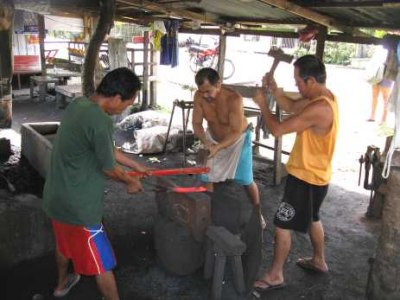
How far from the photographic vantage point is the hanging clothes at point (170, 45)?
1009cm

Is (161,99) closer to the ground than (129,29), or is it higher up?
closer to the ground

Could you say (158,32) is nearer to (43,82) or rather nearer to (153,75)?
(153,75)

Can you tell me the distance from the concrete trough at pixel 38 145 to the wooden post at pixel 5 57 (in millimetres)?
677

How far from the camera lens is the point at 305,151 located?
11.4 feet

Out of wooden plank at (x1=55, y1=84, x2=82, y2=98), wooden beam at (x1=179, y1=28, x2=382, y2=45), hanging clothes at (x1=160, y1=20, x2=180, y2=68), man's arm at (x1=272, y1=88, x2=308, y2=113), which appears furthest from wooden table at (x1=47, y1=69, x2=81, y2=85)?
man's arm at (x1=272, y1=88, x2=308, y2=113)

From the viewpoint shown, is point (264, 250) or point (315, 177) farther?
point (264, 250)

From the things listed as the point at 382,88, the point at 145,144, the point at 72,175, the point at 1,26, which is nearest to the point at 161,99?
the point at 145,144

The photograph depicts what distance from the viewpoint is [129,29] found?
17.9 meters

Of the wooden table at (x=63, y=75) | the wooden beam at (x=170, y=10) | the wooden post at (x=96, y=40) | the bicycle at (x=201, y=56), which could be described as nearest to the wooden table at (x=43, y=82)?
the wooden table at (x=63, y=75)

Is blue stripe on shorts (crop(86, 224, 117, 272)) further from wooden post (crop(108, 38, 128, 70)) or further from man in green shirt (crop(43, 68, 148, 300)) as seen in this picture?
wooden post (crop(108, 38, 128, 70))

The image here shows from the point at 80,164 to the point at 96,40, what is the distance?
3.52 m

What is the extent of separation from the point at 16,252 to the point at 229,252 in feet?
7.26

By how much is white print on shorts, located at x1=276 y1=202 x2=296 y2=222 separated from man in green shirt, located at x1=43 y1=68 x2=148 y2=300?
4.65 feet

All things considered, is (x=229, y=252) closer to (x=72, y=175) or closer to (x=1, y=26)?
(x=72, y=175)
